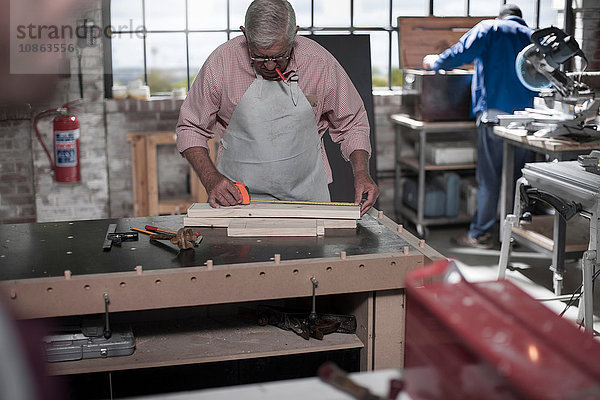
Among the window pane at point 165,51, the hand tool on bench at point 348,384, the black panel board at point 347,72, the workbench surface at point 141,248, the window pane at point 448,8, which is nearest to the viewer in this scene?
the hand tool on bench at point 348,384

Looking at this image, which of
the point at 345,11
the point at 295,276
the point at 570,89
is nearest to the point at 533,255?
the point at 570,89

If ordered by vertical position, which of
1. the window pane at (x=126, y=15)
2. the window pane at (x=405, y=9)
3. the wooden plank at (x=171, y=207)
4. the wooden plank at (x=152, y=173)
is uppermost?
the window pane at (x=405, y=9)

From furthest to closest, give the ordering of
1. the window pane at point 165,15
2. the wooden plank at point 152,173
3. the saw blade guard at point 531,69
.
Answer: the window pane at point 165,15, the wooden plank at point 152,173, the saw blade guard at point 531,69

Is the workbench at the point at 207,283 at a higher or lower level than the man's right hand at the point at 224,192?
lower

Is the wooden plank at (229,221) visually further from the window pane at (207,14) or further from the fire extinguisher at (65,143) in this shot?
the window pane at (207,14)

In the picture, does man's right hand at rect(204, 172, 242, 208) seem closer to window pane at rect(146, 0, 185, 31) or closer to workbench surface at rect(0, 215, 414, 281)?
workbench surface at rect(0, 215, 414, 281)

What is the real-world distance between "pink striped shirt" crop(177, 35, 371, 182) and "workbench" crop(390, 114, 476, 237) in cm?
239

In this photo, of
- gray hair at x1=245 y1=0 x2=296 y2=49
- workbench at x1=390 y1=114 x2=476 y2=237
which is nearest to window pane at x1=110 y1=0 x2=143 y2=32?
workbench at x1=390 y1=114 x2=476 y2=237

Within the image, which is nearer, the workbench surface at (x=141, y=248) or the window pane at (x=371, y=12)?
the workbench surface at (x=141, y=248)

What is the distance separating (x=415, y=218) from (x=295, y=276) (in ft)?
11.8

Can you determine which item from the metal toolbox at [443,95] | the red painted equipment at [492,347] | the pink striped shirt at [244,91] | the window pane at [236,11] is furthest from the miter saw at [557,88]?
the red painted equipment at [492,347]

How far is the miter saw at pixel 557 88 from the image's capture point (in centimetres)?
421

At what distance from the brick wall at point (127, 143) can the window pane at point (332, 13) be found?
4.26 ft

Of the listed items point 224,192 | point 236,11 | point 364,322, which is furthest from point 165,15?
point 364,322
